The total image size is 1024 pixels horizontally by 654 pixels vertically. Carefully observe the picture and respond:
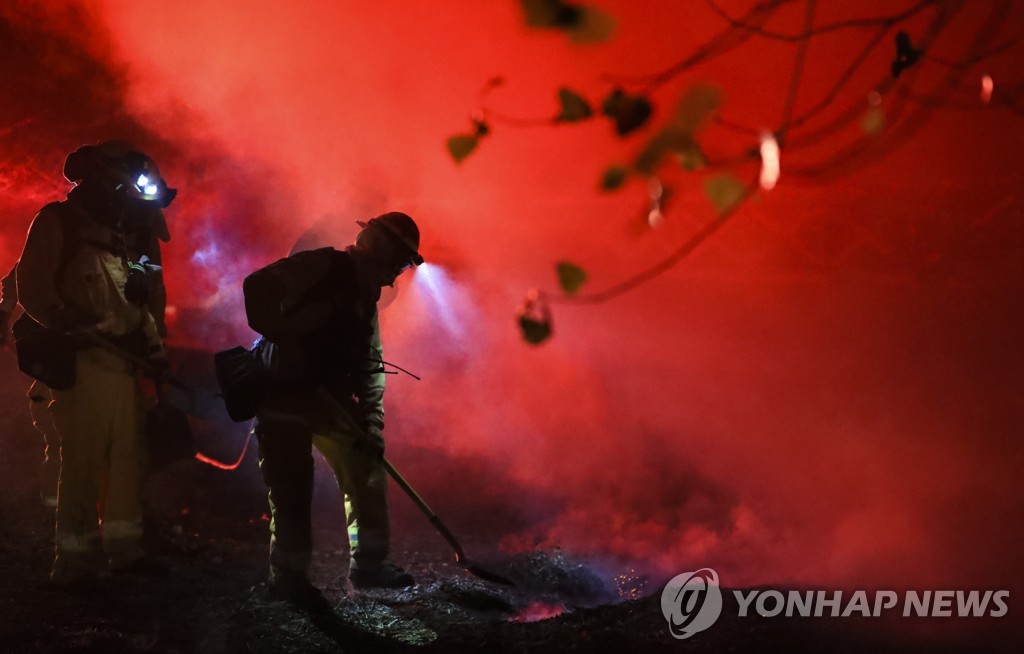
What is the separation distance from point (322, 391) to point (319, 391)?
24mm

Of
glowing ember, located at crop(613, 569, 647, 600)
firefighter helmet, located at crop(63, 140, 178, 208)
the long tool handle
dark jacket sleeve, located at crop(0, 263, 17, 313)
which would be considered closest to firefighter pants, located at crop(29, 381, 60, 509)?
dark jacket sleeve, located at crop(0, 263, 17, 313)

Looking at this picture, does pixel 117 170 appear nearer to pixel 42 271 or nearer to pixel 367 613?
pixel 42 271

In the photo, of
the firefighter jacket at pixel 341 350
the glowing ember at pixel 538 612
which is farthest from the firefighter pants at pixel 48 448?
the glowing ember at pixel 538 612

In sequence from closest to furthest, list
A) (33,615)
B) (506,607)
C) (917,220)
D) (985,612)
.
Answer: (33,615), (985,612), (506,607), (917,220)

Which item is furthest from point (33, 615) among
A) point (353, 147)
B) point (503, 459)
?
point (353, 147)

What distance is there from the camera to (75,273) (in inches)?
160

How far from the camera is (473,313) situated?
881 centimetres

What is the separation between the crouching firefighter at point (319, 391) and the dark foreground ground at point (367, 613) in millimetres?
315

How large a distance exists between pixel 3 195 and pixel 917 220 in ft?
39.3

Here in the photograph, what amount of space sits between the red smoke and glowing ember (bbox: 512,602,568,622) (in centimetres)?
110

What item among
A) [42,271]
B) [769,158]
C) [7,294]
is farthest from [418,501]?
[7,294]

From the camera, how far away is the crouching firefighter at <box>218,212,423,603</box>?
4078 mm

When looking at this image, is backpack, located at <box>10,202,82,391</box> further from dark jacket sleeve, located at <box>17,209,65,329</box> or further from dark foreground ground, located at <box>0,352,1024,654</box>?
dark foreground ground, located at <box>0,352,1024,654</box>

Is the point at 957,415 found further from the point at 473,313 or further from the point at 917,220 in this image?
the point at 473,313
